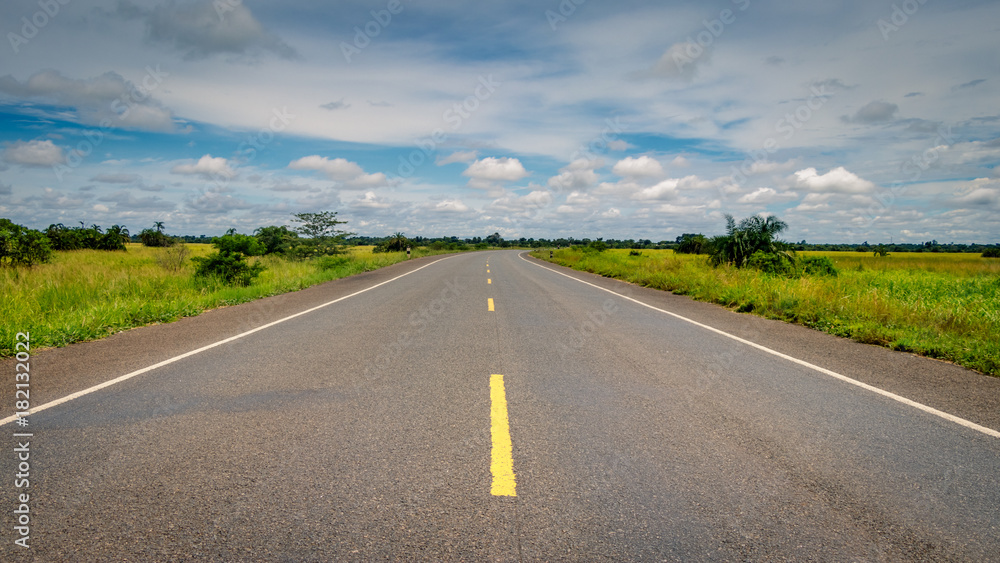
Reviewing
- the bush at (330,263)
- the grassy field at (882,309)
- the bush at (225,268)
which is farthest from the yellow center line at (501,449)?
the bush at (330,263)

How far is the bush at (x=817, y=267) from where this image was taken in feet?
52.4

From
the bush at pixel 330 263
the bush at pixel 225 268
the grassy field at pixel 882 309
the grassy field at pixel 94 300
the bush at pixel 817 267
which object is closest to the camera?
the grassy field at pixel 882 309

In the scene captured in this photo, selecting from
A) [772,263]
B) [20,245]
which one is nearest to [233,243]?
[20,245]

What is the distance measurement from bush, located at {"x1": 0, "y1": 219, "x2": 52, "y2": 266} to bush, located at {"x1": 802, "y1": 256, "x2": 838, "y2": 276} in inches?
1044

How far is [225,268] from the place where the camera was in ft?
51.3

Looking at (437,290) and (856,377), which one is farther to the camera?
(437,290)

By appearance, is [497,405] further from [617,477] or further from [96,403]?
[96,403]

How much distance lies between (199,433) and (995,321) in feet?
35.8

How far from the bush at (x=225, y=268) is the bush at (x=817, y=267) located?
1849cm

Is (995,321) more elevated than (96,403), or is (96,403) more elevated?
(995,321)

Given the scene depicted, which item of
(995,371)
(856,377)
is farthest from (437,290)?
(995,371)

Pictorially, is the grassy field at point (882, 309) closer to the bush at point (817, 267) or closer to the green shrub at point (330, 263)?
the bush at point (817, 267)

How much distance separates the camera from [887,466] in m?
3.30

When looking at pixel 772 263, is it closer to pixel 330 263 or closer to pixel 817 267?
pixel 817 267
